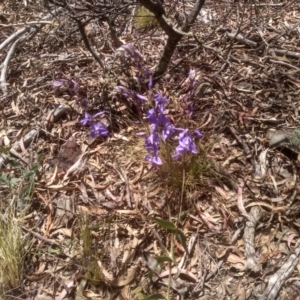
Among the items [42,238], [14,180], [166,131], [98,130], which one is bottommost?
[42,238]

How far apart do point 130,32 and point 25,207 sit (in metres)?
1.58

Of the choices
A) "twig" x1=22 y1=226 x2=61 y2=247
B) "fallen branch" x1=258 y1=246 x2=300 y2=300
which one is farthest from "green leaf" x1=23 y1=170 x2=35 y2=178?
"fallen branch" x1=258 y1=246 x2=300 y2=300

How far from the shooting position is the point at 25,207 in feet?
7.63

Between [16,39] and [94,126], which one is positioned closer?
[94,126]

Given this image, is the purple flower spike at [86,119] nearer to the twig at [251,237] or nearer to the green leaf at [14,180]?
the green leaf at [14,180]

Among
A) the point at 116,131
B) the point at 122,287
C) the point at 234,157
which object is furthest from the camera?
the point at 116,131

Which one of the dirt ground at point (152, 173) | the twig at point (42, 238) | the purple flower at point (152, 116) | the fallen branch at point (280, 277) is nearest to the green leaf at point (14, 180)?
the dirt ground at point (152, 173)

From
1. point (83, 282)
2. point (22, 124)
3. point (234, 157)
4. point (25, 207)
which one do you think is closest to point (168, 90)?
point (234, 157)

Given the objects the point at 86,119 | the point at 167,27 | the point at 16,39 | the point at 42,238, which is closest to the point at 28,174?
the point at 42,238

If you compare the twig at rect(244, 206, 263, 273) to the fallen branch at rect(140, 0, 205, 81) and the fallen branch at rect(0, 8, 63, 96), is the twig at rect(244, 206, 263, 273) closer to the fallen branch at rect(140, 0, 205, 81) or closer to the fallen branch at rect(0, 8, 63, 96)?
the fallen branch at rect(140, 0, 205, 81)

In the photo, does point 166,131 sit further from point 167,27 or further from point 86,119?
point 167,27

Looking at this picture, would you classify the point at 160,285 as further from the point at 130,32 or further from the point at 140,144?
the point at 130,32

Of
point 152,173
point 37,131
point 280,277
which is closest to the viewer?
point 280,277

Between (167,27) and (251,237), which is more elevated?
(167,27)
